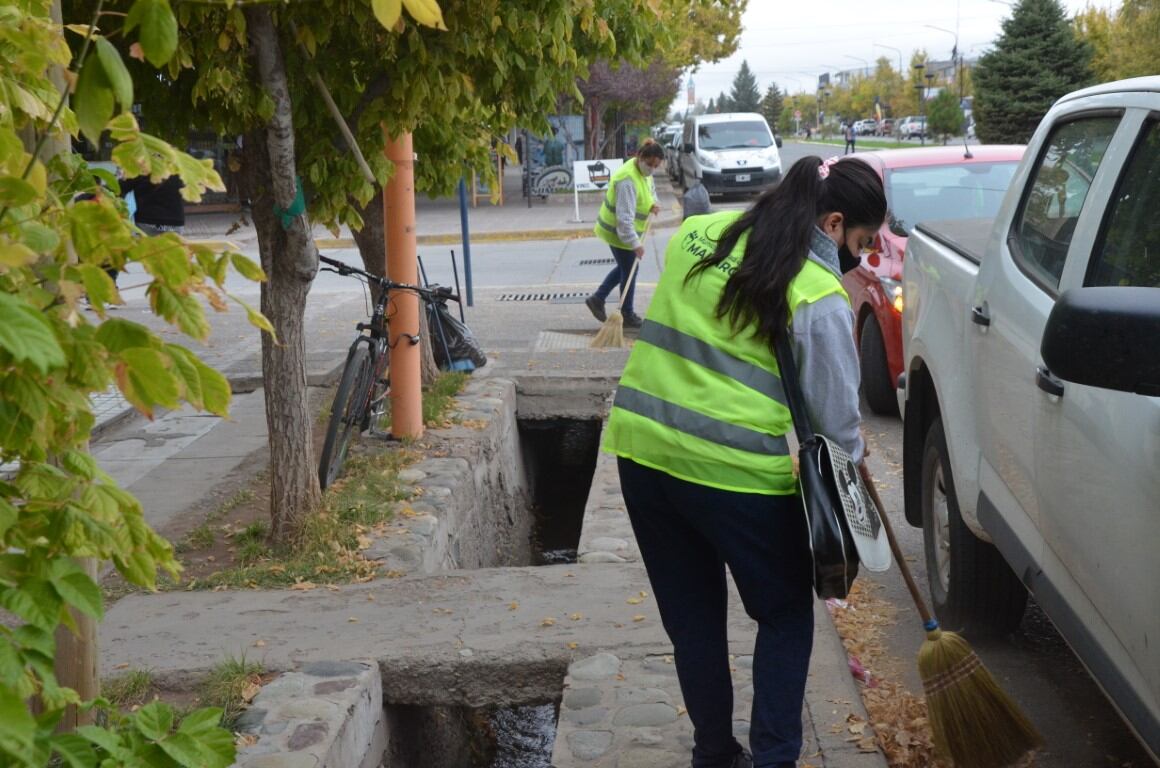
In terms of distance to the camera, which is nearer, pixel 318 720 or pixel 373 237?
pixel 318 720

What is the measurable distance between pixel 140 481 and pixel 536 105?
312cm

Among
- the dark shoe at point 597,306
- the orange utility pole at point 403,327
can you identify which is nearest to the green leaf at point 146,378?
the orange utility pole at point 403,327

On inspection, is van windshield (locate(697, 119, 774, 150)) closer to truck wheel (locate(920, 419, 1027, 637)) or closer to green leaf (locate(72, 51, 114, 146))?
truck wheel (locate(920, 419, 1027, 637))

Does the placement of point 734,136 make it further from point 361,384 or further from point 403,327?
point 361,384

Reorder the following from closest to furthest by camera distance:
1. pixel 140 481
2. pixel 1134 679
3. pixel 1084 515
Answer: pixel 1134 679, pixel 1084 515, pixel 140 481

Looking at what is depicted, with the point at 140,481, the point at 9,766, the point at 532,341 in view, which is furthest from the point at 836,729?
the point at 532,341

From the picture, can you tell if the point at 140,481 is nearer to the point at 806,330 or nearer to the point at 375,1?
the point at 806,330

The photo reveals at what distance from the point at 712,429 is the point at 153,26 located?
174cm

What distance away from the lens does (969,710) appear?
3.70 metres

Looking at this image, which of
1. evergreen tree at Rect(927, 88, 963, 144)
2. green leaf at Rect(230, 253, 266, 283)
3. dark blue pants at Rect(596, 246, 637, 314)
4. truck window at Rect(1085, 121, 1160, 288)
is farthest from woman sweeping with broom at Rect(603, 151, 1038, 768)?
evergreen tree at Rect(927, 88, 963, 144)

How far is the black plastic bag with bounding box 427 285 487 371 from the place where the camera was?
9648 mm

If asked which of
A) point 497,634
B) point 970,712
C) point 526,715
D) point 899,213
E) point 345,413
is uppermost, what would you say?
point 899,213

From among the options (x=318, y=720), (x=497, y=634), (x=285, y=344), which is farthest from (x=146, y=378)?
(x=285, y=344)

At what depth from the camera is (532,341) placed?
1165 cm
